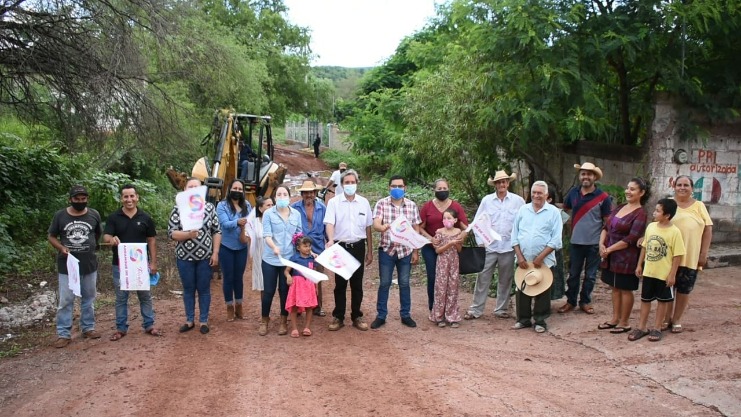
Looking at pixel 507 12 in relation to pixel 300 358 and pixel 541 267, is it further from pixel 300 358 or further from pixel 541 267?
pixel 300 358

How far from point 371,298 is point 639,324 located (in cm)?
382

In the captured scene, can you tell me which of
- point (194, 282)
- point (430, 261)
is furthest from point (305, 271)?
point (430, 261)

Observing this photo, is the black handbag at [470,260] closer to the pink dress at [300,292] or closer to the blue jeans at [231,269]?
the pink dress at [300,292]

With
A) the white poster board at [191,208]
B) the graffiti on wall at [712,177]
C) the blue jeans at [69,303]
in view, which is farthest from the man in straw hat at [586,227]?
the blue jeans at [69,303]

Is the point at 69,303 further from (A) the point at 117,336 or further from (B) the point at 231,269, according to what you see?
(B) the point at 231,269

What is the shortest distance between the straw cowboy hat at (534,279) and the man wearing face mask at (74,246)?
4.86 metres

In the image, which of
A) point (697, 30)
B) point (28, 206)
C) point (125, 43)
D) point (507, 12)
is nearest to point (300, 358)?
point (125, 43)

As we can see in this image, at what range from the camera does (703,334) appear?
7.04 meters

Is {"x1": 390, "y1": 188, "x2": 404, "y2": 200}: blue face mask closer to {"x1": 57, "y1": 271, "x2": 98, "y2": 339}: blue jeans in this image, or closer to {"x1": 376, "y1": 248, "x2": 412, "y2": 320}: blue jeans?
{"x1": 376, "y1": 248, "x2": 412, "y2": 320}: blue jeans

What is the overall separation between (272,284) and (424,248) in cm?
186

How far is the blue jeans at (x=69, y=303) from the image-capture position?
7301 millimetres

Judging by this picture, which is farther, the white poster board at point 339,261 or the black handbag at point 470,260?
the black handbag at point 470,260

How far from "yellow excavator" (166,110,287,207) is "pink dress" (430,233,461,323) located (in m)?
4.47

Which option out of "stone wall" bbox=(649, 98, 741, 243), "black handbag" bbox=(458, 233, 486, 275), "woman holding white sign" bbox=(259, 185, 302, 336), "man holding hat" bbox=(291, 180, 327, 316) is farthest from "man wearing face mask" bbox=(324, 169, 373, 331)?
"stone wall" bbox=(649, 98, 741, 243)
